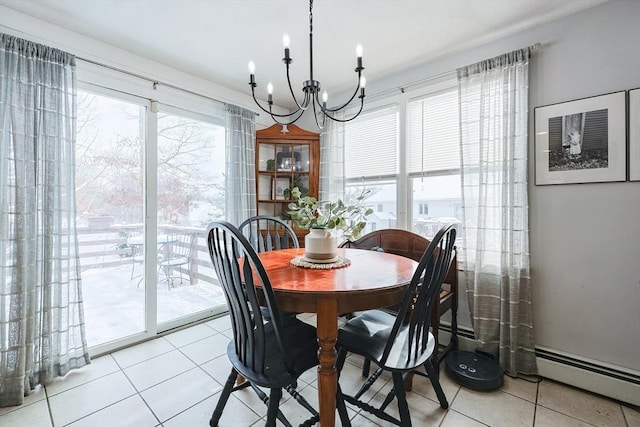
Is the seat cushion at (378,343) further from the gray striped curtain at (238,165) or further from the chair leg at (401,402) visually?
the gray striped curtain at (238,165)

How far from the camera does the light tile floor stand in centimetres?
160

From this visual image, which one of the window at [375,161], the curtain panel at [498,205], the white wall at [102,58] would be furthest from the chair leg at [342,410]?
the white wall at [102,58]

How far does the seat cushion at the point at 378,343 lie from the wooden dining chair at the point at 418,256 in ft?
1.58

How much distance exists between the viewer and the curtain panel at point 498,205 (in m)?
2.04

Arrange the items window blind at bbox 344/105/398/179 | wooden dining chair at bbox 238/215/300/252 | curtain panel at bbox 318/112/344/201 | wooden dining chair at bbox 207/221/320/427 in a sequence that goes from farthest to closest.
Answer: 1. curtain panel at bbox 318/112/344/201
2. window blind at bbox 344/105/398/179
3. wooden dining chair at bbox 238/215/300/252
4. wooden dining chair at bbox 207/221/320/427

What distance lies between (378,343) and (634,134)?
6.55ft

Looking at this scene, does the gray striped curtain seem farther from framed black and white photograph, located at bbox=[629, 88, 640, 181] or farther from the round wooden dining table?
framed black and white photograph, located at bbox=[629, 88, 640, 181]

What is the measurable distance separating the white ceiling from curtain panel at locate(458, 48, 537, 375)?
321 millimetres

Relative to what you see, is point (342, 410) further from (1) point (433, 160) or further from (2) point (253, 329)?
(1) point (433, 160)

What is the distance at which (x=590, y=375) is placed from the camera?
1853mm

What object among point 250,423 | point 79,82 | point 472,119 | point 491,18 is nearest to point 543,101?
point 472,119

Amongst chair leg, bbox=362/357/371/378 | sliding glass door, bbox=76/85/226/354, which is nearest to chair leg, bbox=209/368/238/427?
chair leg, bbox=362/357/371/378

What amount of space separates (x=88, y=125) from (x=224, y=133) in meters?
1.17

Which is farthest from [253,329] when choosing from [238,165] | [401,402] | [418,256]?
[238,165]
